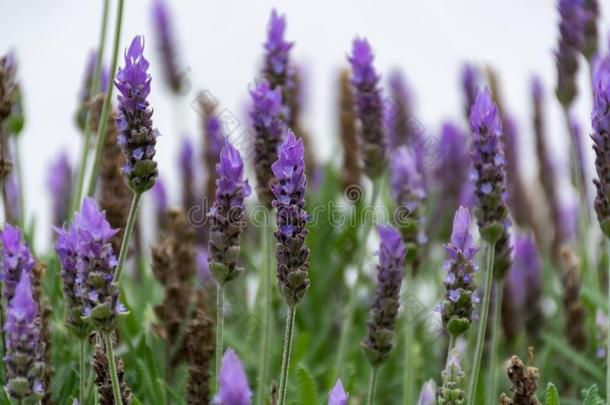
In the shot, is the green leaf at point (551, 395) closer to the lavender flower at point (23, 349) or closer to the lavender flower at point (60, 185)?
the lavender flower at point (23, 349)

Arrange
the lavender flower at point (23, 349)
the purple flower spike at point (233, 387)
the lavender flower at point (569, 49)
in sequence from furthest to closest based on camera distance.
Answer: the lavender flower at point (569, 49)
the lavender flower at point (23, 349)
the purple flower spike at point (233, 387)

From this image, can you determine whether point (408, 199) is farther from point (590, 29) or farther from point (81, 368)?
point (81, 368)

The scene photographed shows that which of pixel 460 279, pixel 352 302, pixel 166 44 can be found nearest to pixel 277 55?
pixel 352 302

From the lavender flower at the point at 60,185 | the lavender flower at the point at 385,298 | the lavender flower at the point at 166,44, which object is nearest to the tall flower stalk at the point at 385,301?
A: the lavender flower at the point at 385,298

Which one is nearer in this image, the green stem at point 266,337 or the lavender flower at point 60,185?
the green stem at point 266,337

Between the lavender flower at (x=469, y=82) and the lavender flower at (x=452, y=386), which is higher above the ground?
the lavender flower at (x=469, y=82)

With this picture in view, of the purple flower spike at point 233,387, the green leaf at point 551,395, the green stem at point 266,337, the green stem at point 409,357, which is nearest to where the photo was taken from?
the purple flower spike at point 233,387
